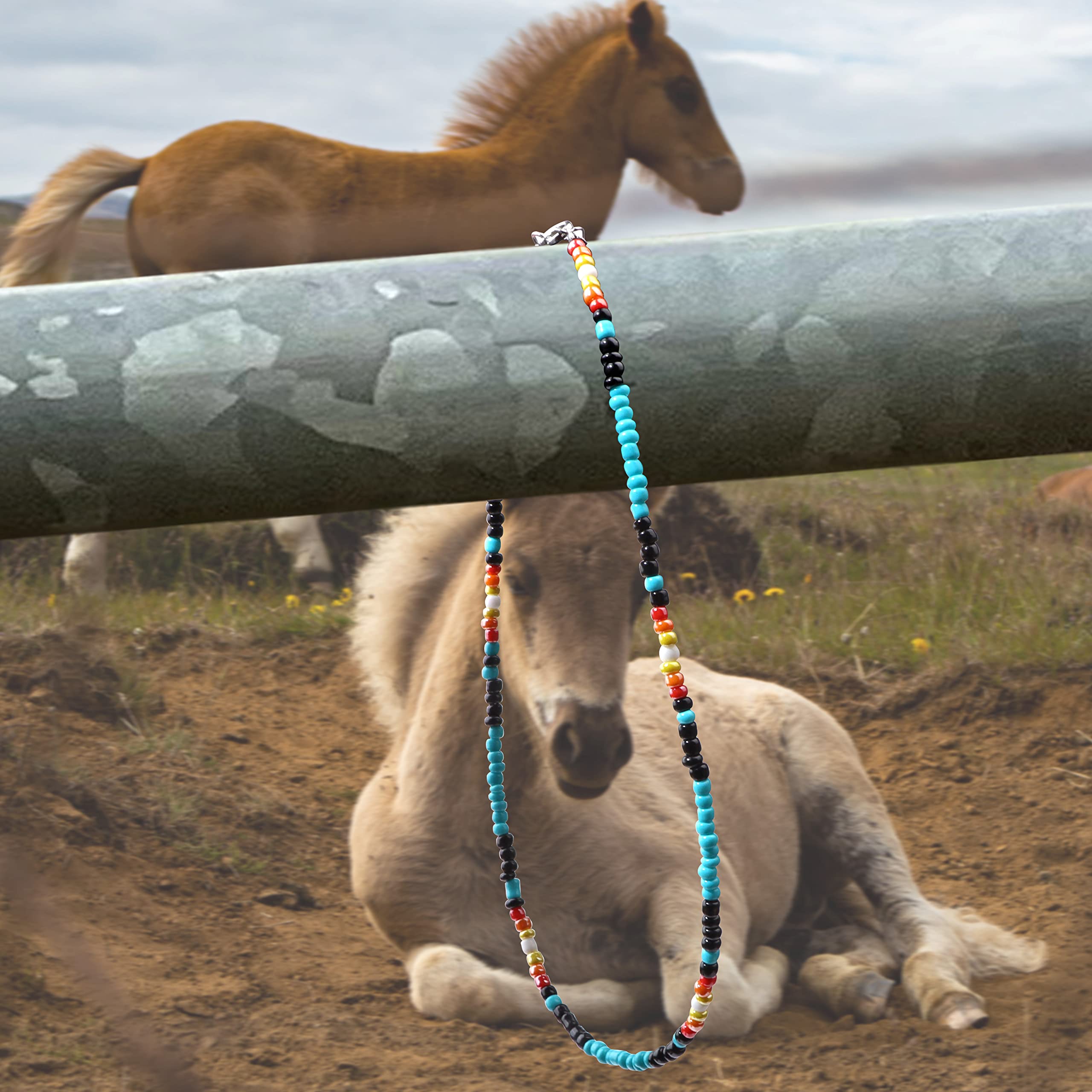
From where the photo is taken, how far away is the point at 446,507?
85.8 inches

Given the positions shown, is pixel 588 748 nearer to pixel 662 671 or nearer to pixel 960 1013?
pixel 960 1013

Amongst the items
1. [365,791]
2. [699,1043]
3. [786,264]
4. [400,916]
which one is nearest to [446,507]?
[365,791]

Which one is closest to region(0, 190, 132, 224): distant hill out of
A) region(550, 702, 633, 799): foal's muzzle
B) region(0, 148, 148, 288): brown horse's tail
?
region(0, 148, 148, 288): brown horse's tail

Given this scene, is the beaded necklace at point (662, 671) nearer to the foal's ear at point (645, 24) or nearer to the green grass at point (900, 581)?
the green grass at point (900, 581)

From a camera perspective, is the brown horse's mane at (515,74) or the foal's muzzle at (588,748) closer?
the foal's muzzle at (588,748)

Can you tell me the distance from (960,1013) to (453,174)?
230 cm

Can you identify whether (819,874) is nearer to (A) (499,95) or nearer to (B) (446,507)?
(B) (446,507)

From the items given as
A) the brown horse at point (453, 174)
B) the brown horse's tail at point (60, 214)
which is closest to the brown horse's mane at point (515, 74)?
the brown horse at point (453, 174)

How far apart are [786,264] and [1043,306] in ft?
0.48

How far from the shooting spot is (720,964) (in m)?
1.94

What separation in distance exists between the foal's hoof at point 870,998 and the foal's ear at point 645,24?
243cm

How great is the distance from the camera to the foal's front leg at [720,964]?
1.89 meters

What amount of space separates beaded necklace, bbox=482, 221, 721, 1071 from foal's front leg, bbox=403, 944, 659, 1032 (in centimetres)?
65

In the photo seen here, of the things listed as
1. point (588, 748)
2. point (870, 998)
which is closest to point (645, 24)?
point (588, 748)
